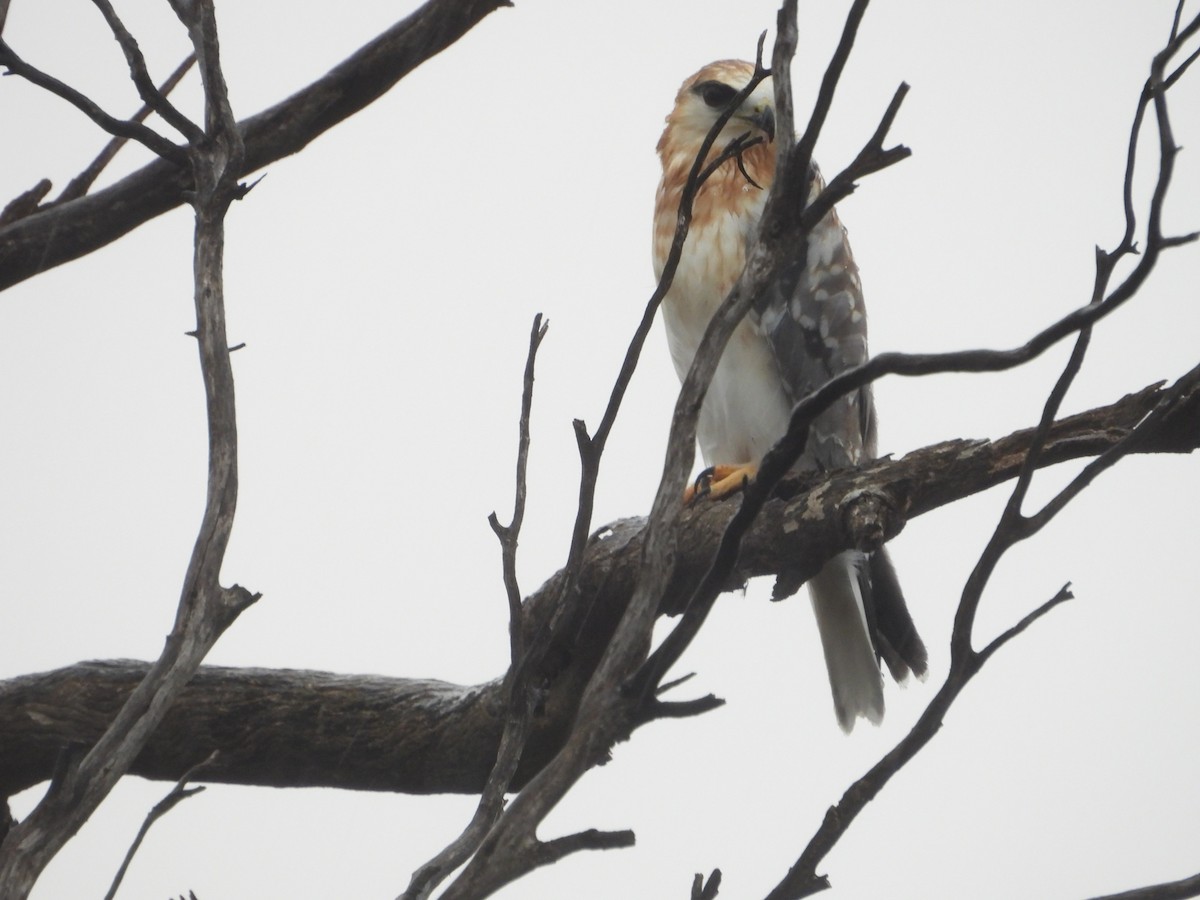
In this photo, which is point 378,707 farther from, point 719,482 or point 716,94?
point 716,94

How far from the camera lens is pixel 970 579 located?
5.03 ft

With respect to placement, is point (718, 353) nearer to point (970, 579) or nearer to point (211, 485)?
point (970, 579)

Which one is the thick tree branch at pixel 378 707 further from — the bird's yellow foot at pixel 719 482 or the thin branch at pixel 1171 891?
the thin branch at pixel 1171 891

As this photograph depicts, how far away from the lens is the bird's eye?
14.7 feet

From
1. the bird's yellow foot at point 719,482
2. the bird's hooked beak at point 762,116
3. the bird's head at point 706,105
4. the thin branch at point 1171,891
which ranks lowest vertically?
the thin branch at point 1171,891

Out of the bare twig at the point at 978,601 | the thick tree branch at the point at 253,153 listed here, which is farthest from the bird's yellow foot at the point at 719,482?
the bare twig at the point at 978,601

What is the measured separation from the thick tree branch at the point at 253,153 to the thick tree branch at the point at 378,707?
1023mm

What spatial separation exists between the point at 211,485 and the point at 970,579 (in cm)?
104

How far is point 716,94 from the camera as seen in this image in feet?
14.8

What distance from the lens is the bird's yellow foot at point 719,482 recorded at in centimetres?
345

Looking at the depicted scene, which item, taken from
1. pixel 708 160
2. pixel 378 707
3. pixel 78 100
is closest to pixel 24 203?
pixel 78 100

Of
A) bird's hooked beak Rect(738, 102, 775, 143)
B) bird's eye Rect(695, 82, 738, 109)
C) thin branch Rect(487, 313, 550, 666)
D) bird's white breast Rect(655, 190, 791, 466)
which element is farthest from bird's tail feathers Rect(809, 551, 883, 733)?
thin branch Rect(487, 313, 550, 666)

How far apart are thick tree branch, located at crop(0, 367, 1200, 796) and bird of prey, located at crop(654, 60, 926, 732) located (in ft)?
2.64

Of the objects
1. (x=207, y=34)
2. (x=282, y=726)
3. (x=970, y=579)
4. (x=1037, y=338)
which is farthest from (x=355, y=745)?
(x=1037, y=338)
